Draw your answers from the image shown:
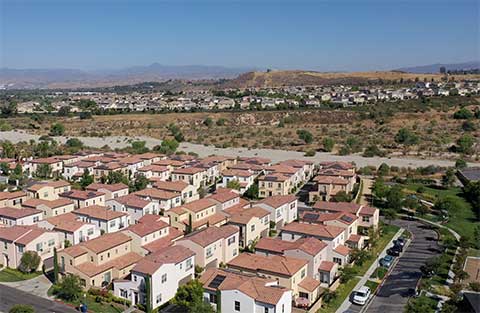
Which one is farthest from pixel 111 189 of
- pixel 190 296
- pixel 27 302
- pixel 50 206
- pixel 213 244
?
pixel 190 296

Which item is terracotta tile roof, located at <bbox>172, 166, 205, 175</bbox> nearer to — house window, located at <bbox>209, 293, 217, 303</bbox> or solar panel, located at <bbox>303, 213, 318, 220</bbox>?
solar panel, located at <bbox>303, 213, 318, 220</bbox>

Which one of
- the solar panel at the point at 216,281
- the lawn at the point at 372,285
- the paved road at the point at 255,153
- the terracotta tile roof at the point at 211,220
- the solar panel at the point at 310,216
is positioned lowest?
the lawn at the point at 372,285

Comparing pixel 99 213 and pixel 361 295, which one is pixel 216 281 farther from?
pixel 99 213

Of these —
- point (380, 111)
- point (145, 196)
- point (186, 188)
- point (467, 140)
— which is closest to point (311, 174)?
point (186, 188)

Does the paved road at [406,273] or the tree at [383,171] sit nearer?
the paved road at [406,273]

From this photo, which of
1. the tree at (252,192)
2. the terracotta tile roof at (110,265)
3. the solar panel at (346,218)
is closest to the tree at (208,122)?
the tree at (252,192)

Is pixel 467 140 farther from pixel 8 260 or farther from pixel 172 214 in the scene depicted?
pixel 8 260

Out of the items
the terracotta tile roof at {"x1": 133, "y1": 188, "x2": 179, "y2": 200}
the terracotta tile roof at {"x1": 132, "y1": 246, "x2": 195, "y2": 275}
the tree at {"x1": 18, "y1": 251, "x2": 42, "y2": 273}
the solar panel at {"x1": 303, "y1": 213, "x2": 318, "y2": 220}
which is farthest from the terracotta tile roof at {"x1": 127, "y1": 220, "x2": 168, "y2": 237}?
the solar panel at {"x1": 303, "y1": 213, "x2": 318, "y2": 220}

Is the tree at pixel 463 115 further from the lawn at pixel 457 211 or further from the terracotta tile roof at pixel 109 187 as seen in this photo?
the terracotta tile roof at pixel 109 187
